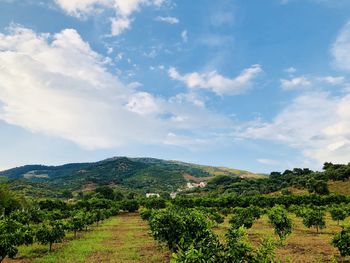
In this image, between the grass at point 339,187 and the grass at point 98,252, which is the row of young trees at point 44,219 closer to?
the grass at point 98,252

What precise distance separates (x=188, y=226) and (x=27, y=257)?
26016mm

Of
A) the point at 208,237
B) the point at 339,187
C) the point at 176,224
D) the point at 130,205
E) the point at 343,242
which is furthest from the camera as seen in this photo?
the point at 339,187

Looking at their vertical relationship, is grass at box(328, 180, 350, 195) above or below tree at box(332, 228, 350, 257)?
above

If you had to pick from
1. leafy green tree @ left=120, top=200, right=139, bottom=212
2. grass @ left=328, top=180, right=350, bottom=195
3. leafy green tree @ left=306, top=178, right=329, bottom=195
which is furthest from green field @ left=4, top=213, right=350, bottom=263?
grass @ left=328, top=180, right=350, bottom=195

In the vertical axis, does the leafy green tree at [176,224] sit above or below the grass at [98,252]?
above

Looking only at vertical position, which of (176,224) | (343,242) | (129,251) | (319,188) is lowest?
(129,251)

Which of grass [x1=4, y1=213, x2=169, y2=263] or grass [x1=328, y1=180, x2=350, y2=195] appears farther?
grass [x1=328, y1=180, x2=350, y2=195]

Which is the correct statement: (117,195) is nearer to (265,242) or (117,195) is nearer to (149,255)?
(149,255)

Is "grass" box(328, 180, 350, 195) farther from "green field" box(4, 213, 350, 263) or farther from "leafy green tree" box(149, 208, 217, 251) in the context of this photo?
"leafy green tree" box(149, 208, 217, 251)

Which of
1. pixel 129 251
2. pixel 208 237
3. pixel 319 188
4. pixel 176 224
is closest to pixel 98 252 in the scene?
pixel 129 251

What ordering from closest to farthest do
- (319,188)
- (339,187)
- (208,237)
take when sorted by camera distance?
(208,237) < (319,188) < (339,187)

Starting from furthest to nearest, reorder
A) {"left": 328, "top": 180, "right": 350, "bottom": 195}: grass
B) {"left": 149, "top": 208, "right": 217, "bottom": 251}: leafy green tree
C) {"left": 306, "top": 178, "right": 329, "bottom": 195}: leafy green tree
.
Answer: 1. {"left": 328, "top": 180, "right": 350, "bottom": 195}: grass
2. {"left": 306, "top": 178, "right": 329, "bottom": 195}: leafy green tree
3. {"left": 149, "top": 208, "right": 217, "bottom": 251}: leafy green tree

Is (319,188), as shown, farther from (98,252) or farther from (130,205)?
(98,252)

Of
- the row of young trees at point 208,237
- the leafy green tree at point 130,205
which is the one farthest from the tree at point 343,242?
the leafy green tree at point 130,205
